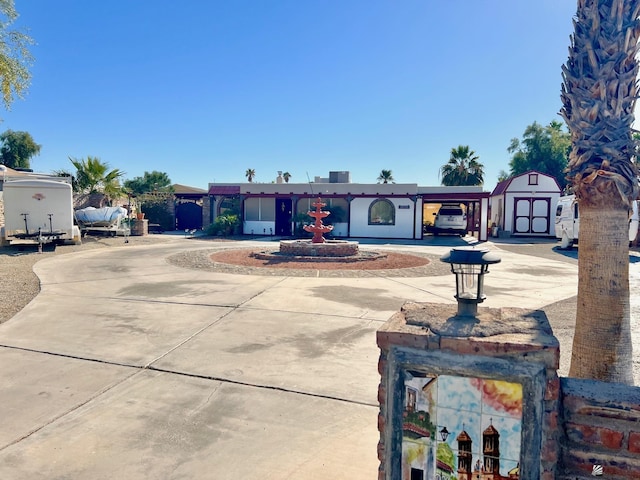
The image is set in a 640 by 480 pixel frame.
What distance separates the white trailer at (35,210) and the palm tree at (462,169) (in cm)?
2884

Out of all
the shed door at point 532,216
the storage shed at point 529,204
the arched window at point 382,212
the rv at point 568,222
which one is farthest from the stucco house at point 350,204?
the rv at point 568,222

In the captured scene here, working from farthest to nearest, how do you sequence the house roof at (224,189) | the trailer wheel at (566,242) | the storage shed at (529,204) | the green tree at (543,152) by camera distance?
the green tree at (543,152) < the storage shed at (529,204) < the house roof at (224,189) < the trailer wheel at (566,242)

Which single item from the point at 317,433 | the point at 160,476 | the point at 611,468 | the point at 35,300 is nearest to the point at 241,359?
the point at 317,433

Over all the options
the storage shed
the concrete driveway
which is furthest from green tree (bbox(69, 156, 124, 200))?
the storage shed

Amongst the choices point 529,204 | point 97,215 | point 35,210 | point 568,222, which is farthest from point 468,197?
point 35,210

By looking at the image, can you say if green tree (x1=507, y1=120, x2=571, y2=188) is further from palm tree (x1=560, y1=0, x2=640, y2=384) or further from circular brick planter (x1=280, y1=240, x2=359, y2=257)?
palm tree (x1=560, y1=0, x2=640, y2=384)

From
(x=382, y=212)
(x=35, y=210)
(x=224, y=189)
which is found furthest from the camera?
(x=224, y=189)

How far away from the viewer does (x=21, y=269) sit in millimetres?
11188

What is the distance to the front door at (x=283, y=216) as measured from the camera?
1021 inches

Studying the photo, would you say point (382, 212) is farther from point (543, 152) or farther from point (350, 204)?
point (543, 152)

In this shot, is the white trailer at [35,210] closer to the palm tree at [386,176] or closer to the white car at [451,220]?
the white car at [451,220]

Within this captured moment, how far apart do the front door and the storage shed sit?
13.7 meters

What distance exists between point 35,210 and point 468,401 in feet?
60.0

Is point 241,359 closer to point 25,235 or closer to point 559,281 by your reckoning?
point 559,281
